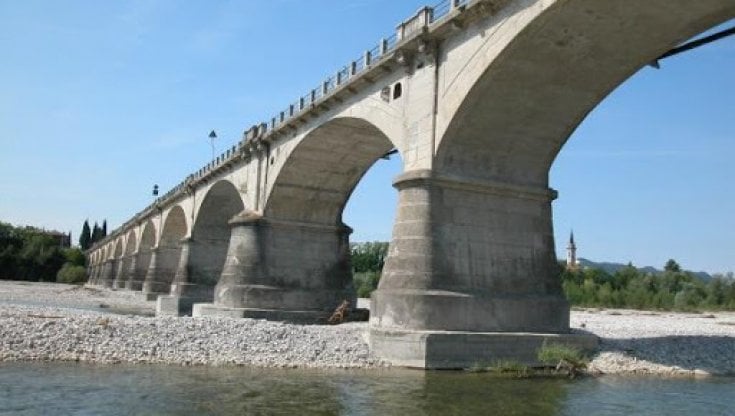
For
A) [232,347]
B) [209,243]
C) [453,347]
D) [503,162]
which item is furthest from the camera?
[209,243]

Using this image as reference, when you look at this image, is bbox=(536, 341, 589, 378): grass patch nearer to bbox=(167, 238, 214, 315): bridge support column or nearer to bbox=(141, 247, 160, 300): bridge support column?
bbox=(167, 238, 214, 315): bridge support column

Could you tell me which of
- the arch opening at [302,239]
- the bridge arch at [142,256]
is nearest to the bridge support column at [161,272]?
the bridge arch at [142,256]

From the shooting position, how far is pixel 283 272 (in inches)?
1457

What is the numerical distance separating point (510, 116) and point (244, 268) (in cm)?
1905

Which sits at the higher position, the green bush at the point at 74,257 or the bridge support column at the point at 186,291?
the green bush at the point at 74,257

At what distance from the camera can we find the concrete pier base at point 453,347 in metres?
19.1

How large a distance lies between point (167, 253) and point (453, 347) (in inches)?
2096

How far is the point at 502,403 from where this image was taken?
14484 millimetres

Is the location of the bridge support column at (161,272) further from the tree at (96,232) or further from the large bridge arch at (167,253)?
the tree at (96,232)

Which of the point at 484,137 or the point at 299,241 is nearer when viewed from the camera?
the point at 484,137

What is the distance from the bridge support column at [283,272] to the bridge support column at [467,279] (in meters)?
15.4

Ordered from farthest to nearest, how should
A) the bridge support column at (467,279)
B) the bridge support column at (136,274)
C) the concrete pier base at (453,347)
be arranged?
the bridge support column at (136,274)
the bridge support column at (467,279)
the concrete pier base at (453,347)

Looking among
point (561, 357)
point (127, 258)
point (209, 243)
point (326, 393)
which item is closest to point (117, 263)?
point (127, 258)

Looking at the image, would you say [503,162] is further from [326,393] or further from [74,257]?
[74,257]
